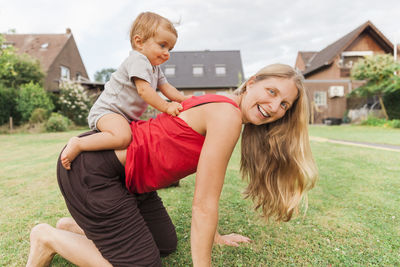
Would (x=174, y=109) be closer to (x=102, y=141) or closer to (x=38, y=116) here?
(x=102, y=141)

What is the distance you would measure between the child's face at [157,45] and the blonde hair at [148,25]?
0.03 meters

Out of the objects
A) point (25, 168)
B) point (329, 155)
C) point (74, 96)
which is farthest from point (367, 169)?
point (74, 96)

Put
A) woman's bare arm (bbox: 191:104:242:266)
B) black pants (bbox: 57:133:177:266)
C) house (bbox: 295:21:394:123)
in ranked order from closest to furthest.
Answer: woman's bare arm (bbox: 191:104:242:266), black pants (bbox: 57:133:177:266), house (bbox: 295:21:394:123)

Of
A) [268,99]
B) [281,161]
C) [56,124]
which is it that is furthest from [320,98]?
[268,99]

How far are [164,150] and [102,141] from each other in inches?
16.8

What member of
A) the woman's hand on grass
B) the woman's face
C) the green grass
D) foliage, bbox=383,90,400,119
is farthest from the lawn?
foliage, bbox=383,90,400,119

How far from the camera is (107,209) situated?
1.80 metres

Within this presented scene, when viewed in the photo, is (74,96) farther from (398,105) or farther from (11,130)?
(398,105)

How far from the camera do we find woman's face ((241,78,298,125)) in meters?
1.87

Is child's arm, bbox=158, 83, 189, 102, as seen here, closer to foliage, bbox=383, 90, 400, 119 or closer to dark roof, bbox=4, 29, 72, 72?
foliage, bbox=383, 90, 400, 119

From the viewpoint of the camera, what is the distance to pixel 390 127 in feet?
53.0

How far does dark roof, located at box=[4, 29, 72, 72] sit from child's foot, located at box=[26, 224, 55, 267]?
27849 millimetres

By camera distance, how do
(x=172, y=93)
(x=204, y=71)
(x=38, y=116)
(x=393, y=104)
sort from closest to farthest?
(x=172, y=93) < (x=38, y=116) < (x=393, y=104) < (x=204, y=71)

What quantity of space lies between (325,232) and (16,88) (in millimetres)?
23370
